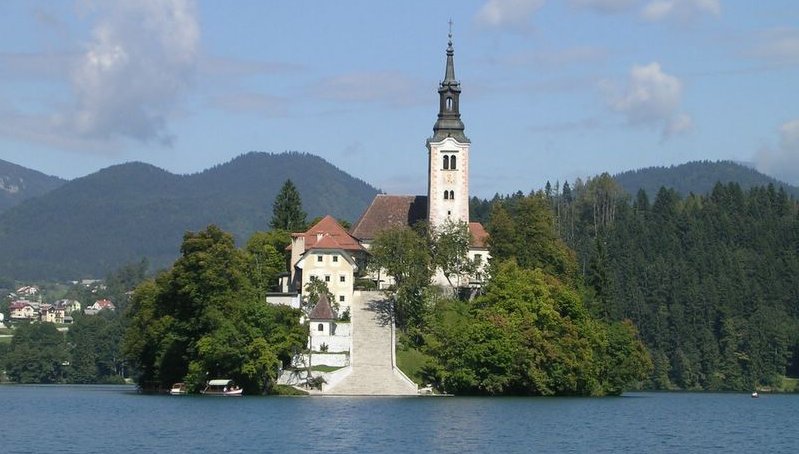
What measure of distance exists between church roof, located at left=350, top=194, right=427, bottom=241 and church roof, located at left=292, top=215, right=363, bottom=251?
2.02 meters

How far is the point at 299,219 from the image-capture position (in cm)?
12306

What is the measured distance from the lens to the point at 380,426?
6009 centimetres

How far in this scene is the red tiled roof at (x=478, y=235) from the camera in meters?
101

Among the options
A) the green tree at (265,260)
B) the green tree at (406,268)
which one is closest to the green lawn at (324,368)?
the green tree at (406,268)

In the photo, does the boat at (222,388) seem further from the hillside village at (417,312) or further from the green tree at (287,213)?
the green tree at (287,213)

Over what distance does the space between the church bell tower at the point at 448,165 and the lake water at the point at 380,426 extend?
21.4 m

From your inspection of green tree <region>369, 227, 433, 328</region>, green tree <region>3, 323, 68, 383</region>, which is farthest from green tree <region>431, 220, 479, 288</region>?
green tree <region>3, 323, 68, 383</region>

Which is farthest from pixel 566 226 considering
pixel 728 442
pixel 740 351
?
pixel 728 442

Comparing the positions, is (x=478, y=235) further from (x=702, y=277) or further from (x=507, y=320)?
(x=702, y=277)

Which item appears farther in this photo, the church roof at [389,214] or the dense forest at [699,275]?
the dense forest at [699,275]

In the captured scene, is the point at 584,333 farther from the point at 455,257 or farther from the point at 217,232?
the point at 217,232

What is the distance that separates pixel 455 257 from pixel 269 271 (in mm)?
15068

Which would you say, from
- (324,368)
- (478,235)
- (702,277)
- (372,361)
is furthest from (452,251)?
(702,277)

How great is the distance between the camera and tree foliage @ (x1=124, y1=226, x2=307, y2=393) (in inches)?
3258
